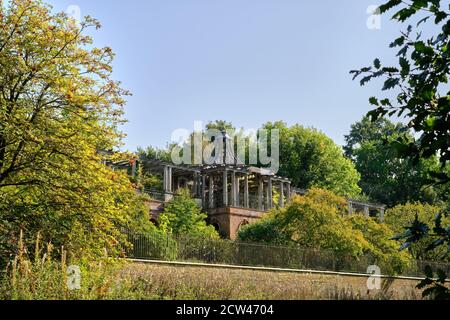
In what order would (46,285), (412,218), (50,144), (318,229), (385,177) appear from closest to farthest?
(46,285), (50,144), (318,229), (412,218), (385,177)

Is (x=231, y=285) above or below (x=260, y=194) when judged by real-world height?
below

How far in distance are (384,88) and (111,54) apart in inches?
485

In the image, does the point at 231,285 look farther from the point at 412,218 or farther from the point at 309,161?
the point at 309,161

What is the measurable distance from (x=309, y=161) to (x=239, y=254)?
3941cm

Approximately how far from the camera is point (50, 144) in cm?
1377

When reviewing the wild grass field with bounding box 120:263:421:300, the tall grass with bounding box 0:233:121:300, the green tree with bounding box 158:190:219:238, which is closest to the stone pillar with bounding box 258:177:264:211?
the green tree with bounding box 158:190:219:238

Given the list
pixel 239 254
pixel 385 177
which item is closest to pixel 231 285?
pixel 239 254

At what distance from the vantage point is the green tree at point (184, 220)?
3503cm

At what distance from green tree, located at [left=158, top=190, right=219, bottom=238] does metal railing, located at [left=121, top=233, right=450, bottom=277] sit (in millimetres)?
5486

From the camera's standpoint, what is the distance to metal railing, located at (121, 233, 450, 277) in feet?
80.7

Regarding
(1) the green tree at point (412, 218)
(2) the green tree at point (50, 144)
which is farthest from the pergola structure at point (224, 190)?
(2) the green tree at point (50, 144)

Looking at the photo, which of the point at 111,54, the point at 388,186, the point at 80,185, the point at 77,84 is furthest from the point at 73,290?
the point at 388,186

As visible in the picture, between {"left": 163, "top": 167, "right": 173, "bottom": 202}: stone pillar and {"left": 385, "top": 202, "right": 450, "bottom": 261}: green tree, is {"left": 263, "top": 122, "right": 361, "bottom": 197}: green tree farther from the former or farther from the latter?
{"left": 163, "top": 167, "right": 173, "bottom": 202}: stone pillar
